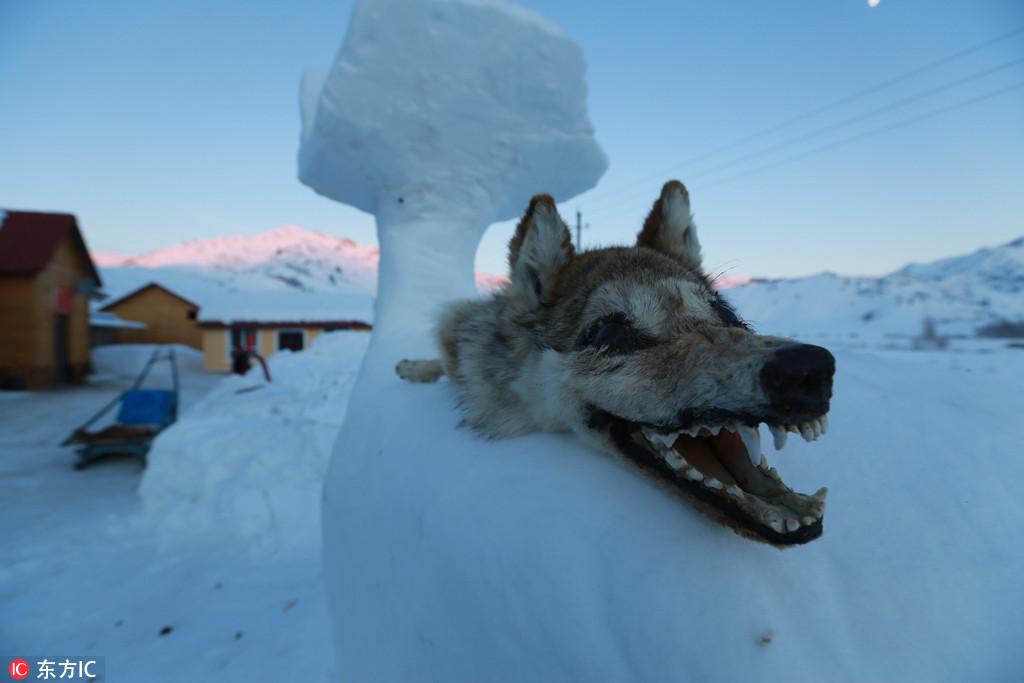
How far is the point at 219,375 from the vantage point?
20.1 m

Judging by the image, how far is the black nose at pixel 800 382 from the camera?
0.99 meters

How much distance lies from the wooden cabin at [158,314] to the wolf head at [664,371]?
29.9 meters

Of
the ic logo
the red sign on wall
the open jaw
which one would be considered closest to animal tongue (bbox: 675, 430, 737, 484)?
the open jaw

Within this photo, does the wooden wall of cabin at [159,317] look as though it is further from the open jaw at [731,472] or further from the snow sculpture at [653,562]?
the open jaw at [731,472]

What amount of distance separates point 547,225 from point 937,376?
6.86ft

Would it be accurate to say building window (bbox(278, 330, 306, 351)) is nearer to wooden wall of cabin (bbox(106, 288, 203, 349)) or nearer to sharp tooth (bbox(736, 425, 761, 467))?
wooden wall of cabin (bbox(106, 288, 203, 349))

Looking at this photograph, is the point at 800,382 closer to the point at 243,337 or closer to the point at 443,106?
the point at 443,106

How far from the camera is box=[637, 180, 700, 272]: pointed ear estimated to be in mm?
1993

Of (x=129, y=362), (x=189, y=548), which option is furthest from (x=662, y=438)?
(x=129, y=362)

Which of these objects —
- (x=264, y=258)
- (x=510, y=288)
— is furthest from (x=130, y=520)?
(x=264, y=258)

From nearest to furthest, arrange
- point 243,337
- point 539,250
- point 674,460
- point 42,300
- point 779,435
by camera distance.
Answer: point 779,435 < point 674,460 < point 539,250 < point 42,300 < point 243,337

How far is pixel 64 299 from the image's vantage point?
17.9 meters

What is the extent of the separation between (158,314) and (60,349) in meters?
10.2

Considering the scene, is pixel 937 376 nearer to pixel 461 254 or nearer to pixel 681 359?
pixel 681 359
